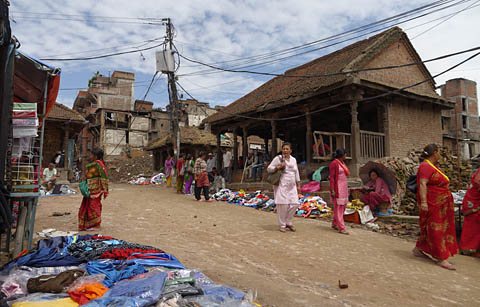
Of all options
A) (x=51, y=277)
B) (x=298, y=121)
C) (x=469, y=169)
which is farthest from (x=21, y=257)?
(x=469, y=169)

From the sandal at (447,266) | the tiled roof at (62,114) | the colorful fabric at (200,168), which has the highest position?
the tiled roof at (62,114)

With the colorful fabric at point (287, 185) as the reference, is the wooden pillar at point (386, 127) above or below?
above

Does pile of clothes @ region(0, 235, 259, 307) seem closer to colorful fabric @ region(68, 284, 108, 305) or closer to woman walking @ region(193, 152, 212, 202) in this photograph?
colorful fabric @ region(68, 284, 108, 305)

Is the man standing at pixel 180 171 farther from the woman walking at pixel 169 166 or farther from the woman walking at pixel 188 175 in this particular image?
the woman walking at pixel 169 166

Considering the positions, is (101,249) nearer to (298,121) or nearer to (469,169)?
(298,121)

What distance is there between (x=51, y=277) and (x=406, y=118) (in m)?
12.8

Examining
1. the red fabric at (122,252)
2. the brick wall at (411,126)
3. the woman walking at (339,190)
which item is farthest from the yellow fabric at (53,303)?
the brick wall at (411,126)

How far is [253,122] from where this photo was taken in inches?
629

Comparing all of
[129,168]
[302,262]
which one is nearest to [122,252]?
[302,262]

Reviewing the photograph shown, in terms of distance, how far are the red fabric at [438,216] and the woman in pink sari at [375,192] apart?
336cm

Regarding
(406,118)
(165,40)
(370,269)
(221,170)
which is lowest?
(370,269)

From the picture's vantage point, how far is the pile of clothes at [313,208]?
8938 millimetres

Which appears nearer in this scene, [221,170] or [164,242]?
[164,242]

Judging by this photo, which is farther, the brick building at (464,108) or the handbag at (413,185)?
the brick building at (464,108)
